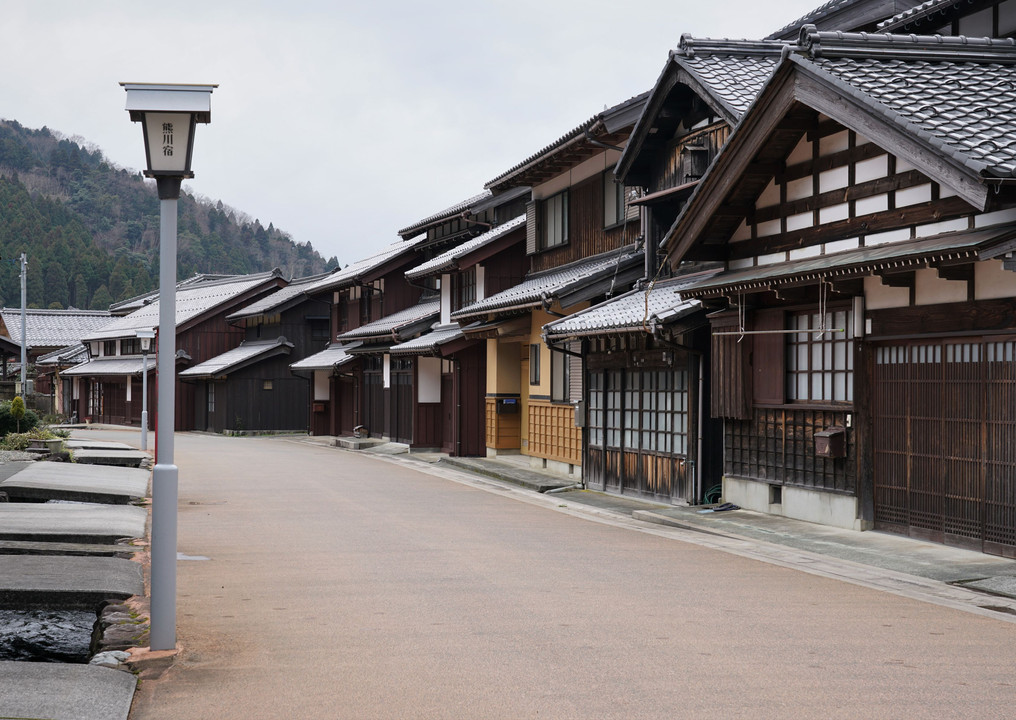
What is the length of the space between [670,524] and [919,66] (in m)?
6.77

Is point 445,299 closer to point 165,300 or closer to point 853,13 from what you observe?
point 853,13

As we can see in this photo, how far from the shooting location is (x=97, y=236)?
382ft

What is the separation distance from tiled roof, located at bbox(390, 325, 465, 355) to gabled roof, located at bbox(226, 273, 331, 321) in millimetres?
13825

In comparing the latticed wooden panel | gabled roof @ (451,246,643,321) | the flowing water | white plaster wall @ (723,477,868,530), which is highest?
gabled roof @ (451,246,643,321)

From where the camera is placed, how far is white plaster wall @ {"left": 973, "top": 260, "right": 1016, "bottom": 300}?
10.4m

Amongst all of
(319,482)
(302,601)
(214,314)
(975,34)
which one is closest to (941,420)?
(975,34)

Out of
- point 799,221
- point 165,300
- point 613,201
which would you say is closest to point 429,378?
point 613,201

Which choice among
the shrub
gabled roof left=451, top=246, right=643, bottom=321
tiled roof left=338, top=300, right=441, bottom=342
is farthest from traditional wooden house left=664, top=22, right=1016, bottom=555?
the shrub

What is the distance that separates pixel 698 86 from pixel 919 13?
10.7ft

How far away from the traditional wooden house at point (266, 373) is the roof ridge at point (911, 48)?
3594 cm

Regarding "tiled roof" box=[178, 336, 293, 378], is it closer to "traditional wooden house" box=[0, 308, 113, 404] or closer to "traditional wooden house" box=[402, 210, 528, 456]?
"traditional wooden house" box=[402, 210, 528, 456]

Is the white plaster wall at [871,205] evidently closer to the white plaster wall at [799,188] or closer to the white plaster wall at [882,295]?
the white plaster wall at [882,295]

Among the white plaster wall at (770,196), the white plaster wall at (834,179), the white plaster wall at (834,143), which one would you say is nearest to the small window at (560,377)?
the white plaster wall at (770,196)

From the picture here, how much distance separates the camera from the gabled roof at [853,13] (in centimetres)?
1709
